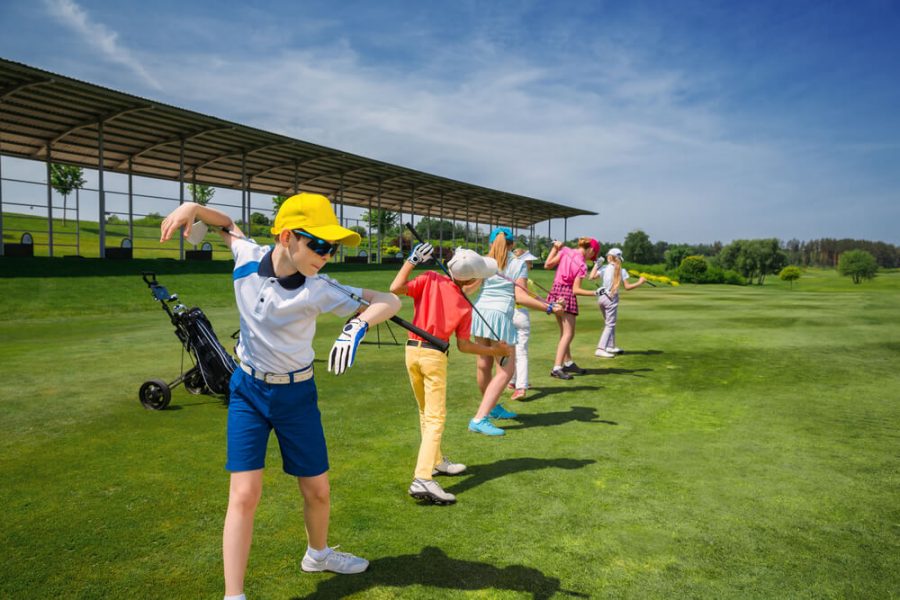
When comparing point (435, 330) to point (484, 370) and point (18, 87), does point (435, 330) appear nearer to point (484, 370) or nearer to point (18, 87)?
point (484, 370)

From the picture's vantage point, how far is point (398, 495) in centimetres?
465

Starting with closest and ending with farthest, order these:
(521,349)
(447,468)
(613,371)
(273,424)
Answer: (273,424) → (447,468) → (521,349) → (613,371)

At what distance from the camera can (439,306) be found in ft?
16.2

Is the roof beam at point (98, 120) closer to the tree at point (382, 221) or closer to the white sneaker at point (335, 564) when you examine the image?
the tree at point (382, 221)

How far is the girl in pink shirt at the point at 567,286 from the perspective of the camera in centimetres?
974

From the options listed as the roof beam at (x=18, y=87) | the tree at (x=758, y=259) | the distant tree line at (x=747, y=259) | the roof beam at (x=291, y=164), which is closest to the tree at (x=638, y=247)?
the distant tree line at (x=747, y=259)

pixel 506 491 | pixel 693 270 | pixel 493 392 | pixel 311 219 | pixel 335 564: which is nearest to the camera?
pixel 311 219

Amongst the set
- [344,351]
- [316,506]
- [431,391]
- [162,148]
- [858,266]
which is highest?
[162,148]

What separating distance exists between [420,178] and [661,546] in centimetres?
3864

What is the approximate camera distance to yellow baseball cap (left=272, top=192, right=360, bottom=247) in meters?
2.86

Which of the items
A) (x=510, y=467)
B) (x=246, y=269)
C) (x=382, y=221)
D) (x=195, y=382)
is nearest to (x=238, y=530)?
(x=246, y=269)

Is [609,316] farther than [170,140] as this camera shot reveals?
No

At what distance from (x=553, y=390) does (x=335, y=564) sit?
19.2ft

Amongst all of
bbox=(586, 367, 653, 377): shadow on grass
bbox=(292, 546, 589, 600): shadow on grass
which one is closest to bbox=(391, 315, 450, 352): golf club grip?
bbox=(292, 546, 589, 600): shadow on grass
